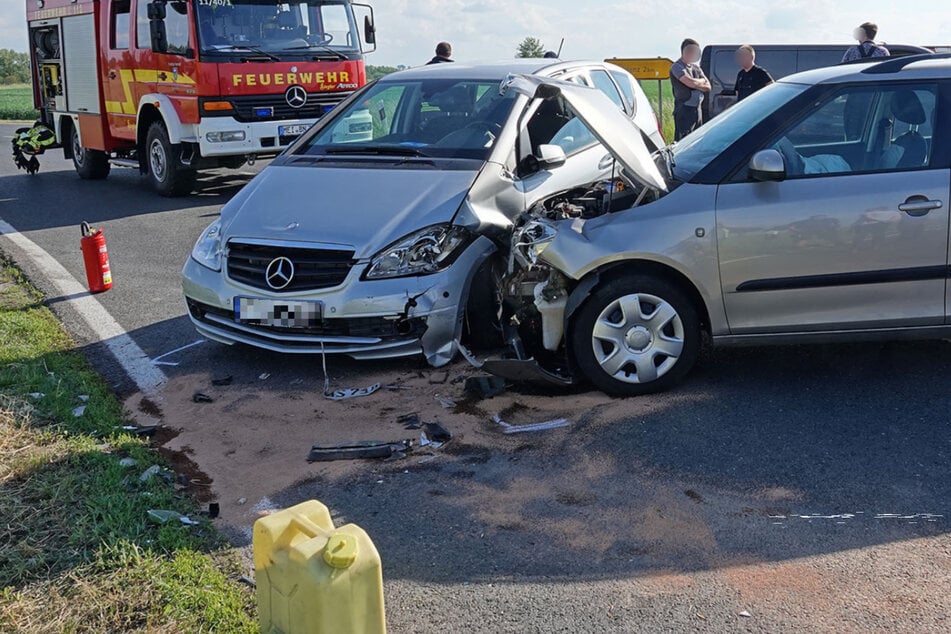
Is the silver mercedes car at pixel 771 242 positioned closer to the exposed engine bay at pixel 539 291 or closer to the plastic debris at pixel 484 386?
the exposed engine bay at pixel 539 291

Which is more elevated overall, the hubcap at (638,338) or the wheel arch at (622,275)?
the wheel arch at (622,275)

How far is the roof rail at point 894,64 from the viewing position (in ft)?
17.2

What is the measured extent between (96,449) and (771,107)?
388 cm

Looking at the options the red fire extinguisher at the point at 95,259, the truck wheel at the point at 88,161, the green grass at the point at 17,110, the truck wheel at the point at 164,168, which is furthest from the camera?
the green grass at the point at 17,110

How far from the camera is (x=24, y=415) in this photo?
503 cm

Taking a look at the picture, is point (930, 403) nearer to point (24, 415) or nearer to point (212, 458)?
point (212, 458)

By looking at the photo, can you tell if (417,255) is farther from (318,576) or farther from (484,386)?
(318,576)

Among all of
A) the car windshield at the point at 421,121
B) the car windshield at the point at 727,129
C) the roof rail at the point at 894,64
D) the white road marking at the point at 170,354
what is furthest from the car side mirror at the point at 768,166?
the white road marking at the point at 170,354

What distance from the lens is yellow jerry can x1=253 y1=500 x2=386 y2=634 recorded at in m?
2.60

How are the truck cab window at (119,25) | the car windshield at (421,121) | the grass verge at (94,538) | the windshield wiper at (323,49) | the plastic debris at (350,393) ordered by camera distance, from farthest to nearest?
the truck cab window at (119,25)
the windshield wiper at (323,49)
the car windshield at (421,121)
the plastic debris at (350,393)
the grass verge at (94,538)

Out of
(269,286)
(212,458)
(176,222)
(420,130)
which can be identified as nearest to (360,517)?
(212,458)

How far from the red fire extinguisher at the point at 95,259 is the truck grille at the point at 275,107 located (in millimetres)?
5052

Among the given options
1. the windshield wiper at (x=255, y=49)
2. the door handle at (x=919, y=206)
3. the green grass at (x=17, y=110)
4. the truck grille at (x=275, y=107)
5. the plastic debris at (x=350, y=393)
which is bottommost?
the plastic debris at (x=350, y=393)

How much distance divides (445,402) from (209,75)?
8.53 meters
